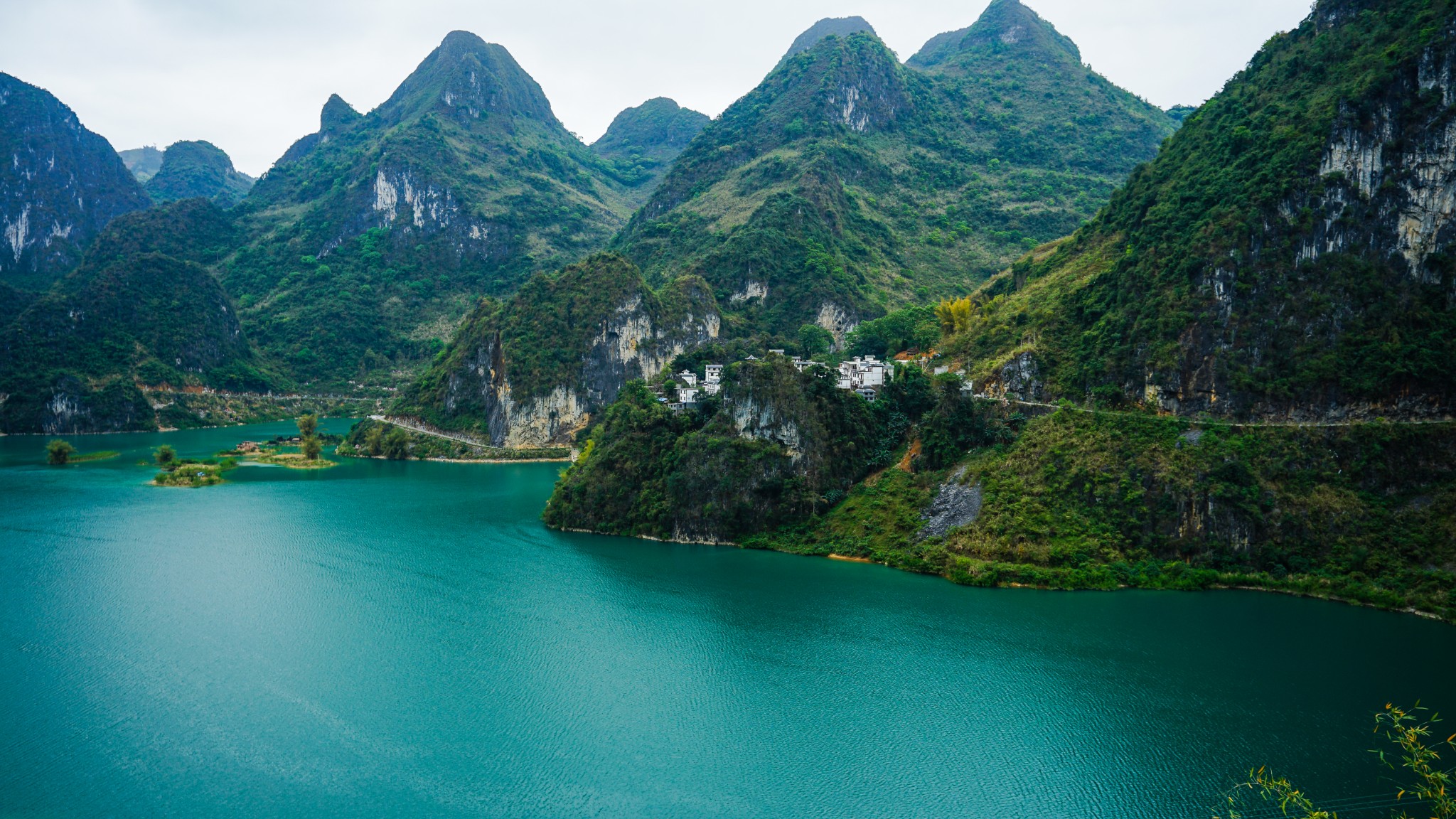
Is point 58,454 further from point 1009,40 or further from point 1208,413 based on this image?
point 1009,40

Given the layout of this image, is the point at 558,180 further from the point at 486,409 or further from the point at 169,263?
the point at 486,409

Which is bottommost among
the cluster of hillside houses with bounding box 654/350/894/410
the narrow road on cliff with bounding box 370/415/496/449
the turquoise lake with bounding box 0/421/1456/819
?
the turquoise lake with bounding box 0/421/1456/819

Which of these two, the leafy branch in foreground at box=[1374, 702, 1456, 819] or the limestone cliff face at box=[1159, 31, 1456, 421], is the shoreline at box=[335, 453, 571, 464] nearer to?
the limestone cliff face at box=[1159, 31, 1456, 421]

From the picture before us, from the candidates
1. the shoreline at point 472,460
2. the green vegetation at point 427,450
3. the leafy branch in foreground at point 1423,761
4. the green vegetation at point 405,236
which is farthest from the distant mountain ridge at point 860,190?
the leafy branch in foreground at point 1423,761

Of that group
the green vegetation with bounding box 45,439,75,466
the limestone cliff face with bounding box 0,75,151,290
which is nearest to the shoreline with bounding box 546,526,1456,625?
the green vegetation with bounding box 45,439,75,466

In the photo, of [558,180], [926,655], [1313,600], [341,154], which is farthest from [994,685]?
[341,154]
